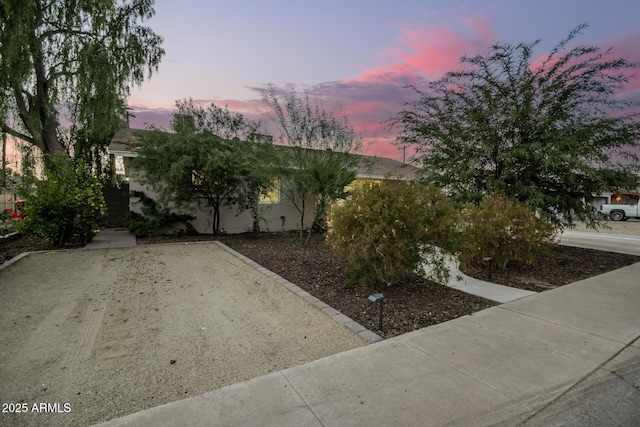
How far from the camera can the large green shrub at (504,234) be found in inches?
232

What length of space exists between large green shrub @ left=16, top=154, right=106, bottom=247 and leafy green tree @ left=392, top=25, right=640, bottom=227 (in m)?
9.16

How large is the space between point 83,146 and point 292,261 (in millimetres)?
Result: 15170

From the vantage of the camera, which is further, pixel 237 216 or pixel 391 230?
pixel 237 216

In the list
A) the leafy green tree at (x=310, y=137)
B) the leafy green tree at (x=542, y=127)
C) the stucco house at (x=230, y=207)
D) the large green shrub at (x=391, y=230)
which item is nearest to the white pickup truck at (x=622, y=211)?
the leafy green tree at (x=542, y=127)

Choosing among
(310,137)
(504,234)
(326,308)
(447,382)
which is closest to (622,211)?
(504,234)

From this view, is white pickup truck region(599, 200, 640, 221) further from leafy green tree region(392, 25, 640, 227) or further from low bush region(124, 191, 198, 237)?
low bush region(124, 191, 198, 237)

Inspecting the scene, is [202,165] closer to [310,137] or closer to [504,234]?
[310,137]

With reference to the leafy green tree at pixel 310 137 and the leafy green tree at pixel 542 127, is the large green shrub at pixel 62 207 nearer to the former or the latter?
the leafy green tree at pixel 310 137

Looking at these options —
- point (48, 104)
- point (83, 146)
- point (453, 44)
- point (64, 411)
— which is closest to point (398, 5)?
point (453, 44)

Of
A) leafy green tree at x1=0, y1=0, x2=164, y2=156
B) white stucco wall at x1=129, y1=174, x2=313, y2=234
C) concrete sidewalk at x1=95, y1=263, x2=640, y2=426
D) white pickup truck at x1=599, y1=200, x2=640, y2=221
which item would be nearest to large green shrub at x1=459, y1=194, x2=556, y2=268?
concrete sidewalk at x1=95, y1=263, x2=640, y2=426

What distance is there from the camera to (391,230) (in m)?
4.32

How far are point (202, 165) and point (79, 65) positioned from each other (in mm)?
6252

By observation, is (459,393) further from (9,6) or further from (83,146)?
(83,146)

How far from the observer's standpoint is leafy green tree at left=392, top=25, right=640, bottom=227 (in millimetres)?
7332
